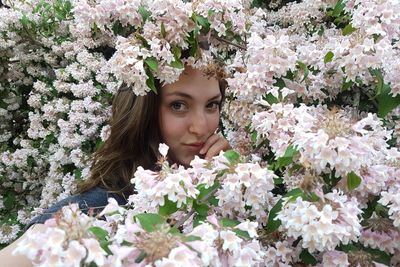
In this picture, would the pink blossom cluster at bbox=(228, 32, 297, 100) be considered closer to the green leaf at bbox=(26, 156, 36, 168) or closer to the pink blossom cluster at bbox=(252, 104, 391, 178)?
the pink blossom cluster at bbox=(252, 104, 391, 178)

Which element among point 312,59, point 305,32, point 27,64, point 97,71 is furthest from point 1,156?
point 312,59

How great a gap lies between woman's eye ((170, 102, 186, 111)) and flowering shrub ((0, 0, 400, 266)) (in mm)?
232

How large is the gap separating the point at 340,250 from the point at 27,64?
322 cm

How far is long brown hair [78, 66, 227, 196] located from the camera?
2125 millimetres

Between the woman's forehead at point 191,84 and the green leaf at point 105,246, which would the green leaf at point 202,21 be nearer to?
the woman's forehead at point 191,84

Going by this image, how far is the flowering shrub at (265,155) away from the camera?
100 cm

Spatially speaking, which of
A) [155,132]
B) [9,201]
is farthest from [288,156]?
[9,201]

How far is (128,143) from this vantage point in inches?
86.7

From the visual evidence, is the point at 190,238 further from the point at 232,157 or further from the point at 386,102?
the point at 386,102

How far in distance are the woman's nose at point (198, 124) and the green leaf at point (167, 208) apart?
85 centimetres

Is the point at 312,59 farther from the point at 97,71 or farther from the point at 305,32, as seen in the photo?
the point at 97,71

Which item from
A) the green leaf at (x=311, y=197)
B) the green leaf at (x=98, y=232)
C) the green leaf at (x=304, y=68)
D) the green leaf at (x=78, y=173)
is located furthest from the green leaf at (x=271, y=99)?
the green leaf at (x=78, y=173)

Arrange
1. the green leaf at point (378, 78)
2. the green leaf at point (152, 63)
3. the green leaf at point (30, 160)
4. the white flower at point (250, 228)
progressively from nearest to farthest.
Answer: the white flower at point (250, 228), the green leaf at point (378, 78), the green leaf at point (152, 63), the green leaf at point (30, 160)

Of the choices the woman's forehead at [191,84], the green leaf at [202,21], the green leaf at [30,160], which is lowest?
the green leaf at [30,160]
